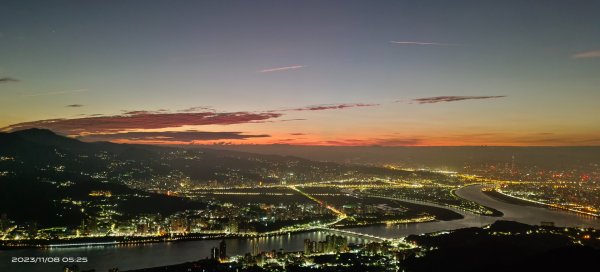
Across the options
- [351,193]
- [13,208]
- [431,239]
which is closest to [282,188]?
[351,193]

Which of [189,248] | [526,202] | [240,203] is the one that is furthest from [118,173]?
[526,202]

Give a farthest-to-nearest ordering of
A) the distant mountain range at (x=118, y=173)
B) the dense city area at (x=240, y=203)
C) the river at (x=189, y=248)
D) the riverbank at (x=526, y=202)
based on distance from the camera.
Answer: the riverbank at (x=526, y=202) < the distant mountain range at (x=118, y=173) < the dense city area at (x=240, y=203) < the river at (x=189, y=248)

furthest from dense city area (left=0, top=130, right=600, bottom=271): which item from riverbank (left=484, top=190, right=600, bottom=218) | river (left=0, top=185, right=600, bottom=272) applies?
river (left=0, top=185, right=600, bottom=272)

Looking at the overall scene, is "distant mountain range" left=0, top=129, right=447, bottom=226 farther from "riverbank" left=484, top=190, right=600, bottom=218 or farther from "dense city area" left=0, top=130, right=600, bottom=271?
"riverbank" left=484, top=190, right=600, bottom=218

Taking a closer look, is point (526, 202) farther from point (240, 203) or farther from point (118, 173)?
point (118, 173)

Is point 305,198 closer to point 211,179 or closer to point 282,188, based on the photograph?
point 282,188

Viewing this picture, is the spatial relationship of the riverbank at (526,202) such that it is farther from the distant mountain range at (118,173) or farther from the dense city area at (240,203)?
the distant mountain range at (118,173)

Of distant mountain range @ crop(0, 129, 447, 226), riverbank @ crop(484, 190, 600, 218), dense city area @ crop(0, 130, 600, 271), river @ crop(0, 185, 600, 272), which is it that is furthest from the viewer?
riverbank @ crop(484, 190, 600, 218)

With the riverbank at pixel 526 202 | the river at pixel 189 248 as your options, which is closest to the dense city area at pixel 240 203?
the riverbank at pixel 526 202
